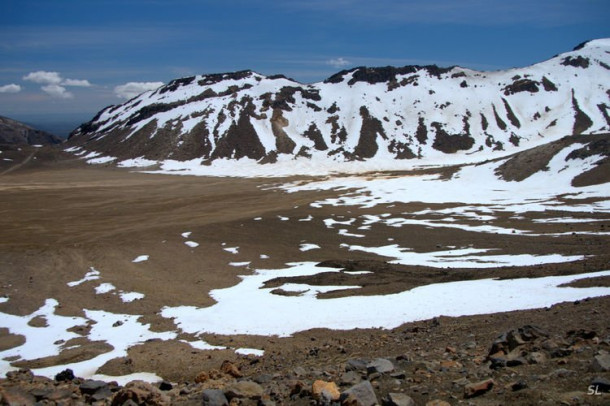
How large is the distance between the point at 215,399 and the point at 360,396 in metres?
2.84

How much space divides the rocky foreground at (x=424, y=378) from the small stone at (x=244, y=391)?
0.02 meters

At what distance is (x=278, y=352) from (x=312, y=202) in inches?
1855

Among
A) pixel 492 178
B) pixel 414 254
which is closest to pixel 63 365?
pixel 414 254

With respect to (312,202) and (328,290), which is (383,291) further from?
(312,202)

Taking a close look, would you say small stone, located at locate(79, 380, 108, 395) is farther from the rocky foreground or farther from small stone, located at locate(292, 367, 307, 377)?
small stone, located at locate(292, 367, 307, 377)

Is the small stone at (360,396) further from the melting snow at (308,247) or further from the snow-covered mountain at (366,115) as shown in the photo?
the snow-covered mountain at (366,115)

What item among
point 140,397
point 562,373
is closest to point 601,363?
point 562,373

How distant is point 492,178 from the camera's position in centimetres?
7262

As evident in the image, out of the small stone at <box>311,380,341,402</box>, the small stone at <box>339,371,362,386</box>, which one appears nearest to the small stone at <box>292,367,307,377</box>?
the small stone at <box>339,371,362,386</box>

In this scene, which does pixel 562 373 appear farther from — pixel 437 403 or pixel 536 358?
pixel 437 403

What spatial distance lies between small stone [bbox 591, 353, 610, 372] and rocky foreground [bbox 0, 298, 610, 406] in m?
0.02

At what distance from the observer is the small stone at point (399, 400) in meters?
7.11

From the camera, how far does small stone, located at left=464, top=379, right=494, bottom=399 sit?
286 inches

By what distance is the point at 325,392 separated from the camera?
7949 mm
